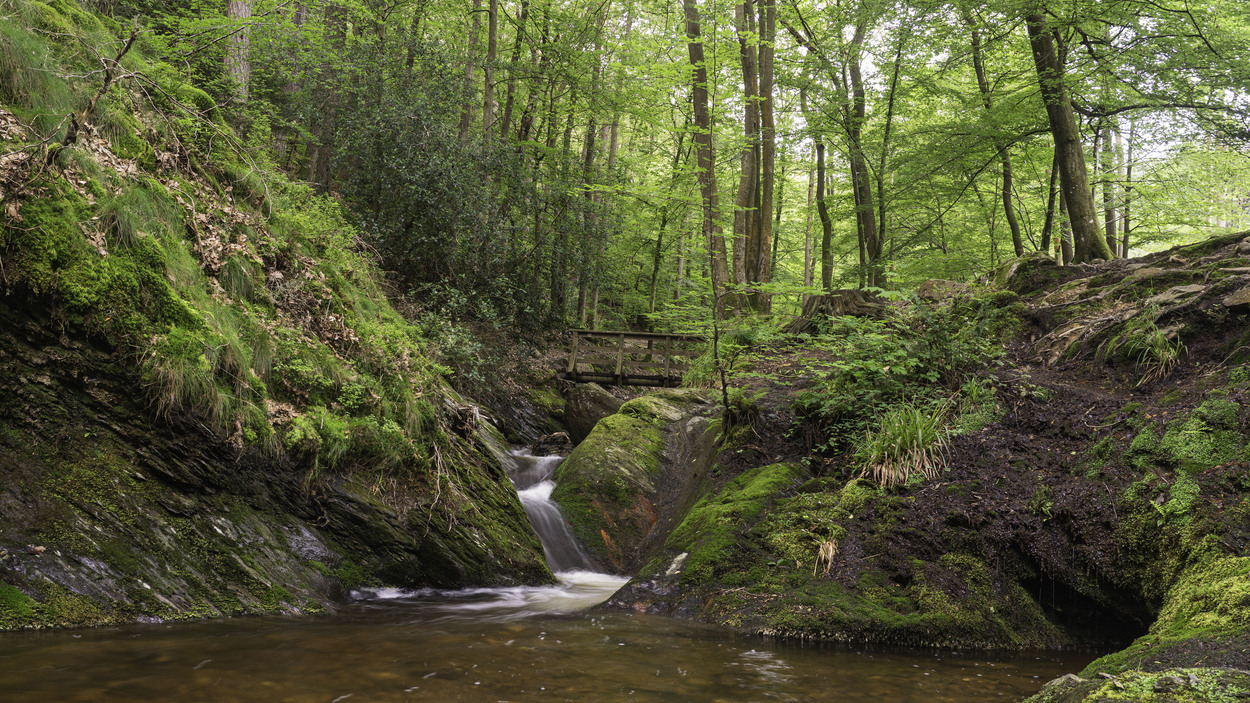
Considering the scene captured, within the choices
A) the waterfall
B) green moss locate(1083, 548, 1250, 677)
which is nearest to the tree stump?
the waterfall

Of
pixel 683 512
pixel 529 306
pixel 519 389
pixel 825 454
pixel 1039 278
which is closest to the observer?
pixel 825 454

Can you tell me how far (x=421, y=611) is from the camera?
4.80m

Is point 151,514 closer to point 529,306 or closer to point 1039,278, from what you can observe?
point 1039,278

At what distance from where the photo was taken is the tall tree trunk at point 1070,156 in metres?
9.59

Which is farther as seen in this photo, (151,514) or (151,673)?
(151,514)

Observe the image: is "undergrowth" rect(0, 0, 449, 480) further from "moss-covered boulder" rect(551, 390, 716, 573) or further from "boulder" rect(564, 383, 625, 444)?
"boulder" rect(564, 383, 625, 444)

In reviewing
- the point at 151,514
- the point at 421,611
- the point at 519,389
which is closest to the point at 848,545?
the point at 421,611

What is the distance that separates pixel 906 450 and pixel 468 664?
417 cm

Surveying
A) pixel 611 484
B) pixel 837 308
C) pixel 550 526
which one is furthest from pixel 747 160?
pixel 550 526

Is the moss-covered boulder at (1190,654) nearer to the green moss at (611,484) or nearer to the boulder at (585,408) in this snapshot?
the green moss at (611,484)

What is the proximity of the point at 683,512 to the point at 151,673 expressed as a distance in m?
5.34

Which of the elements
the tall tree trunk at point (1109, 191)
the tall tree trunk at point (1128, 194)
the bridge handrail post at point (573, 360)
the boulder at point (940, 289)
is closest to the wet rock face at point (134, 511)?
the boulder at point (940, 289)

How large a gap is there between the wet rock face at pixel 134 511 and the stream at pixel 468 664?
247mm

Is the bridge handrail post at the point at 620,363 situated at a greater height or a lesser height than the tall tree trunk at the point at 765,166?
lesser
